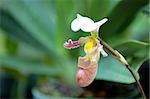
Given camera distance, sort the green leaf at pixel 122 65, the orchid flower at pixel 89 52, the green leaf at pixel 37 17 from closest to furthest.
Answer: the orchid flower at pixel 89 52
the green leaf at pixel 122 65
the green leaf at pixel 37 17

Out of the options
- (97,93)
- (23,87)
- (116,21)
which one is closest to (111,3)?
(116,21)

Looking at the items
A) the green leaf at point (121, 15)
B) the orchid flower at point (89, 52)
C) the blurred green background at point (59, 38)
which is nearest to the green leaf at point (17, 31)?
the blurred green background at point (59, 38)

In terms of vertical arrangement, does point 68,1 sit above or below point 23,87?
above

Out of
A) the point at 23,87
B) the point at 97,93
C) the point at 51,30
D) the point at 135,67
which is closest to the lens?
the point at 135,67

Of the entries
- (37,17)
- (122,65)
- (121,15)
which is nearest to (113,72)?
(122,65)

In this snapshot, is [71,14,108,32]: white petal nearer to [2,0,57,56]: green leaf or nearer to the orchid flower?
the orchid flower

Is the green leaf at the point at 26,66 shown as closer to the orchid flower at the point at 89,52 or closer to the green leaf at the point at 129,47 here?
the green leaf at the point at 129,47

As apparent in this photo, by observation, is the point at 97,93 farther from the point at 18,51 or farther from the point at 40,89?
the point at 18,51
